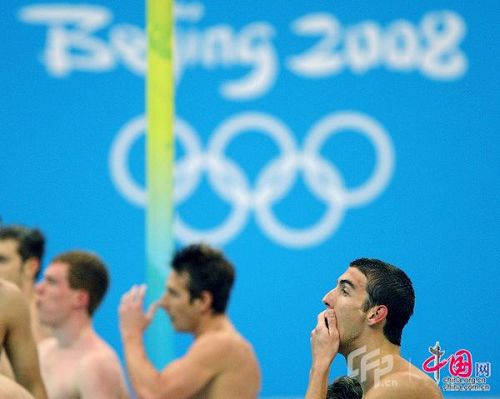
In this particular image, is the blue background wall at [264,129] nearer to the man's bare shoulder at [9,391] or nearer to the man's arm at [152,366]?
the man's arm at [152,366]

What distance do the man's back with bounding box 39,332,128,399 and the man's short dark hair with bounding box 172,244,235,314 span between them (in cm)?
55

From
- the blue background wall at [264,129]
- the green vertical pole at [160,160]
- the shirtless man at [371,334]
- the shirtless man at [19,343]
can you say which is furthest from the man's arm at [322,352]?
the blue background wall at [264,129]

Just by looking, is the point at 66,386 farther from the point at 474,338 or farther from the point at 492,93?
the point at 492,93

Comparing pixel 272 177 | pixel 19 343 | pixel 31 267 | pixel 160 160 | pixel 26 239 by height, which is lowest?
pixel 19 343

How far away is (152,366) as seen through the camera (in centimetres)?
407

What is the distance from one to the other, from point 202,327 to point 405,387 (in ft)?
5.16

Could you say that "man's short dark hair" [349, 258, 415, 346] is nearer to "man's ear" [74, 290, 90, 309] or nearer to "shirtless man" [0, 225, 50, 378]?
"man's ear" [74, 290, 90, 309]

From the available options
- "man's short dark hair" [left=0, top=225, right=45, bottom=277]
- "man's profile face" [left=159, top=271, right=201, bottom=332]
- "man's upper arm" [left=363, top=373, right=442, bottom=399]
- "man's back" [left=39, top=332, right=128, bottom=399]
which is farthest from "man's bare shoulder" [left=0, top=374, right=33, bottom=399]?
"man's short dark hair" [left=0, top=225, right=45, bottom=277]

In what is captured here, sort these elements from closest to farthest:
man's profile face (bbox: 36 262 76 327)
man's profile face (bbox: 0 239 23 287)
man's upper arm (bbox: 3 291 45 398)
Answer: man's upper arm (bbox: 3 291 45 398)
man's profile face (bbox: 36 262 76 327)
man's profile face (bbox: 0 239 23 287)

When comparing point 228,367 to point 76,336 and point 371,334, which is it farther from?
point 371,334

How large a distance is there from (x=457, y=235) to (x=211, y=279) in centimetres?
389

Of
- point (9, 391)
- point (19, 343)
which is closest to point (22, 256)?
point (19, 343)

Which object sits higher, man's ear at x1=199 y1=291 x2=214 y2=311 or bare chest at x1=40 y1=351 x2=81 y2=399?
man's ear at x1=199 y1=291 x2=214 y2=311

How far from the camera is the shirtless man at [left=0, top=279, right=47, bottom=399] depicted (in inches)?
145
